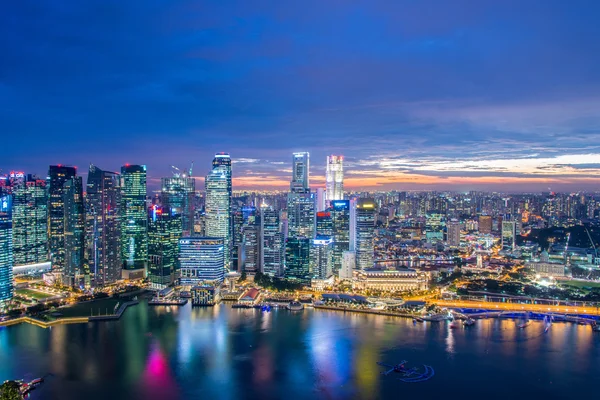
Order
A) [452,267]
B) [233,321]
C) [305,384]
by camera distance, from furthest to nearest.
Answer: [452,267], [233,321], [305,384]

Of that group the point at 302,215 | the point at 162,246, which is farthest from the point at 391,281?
the point at 162,246

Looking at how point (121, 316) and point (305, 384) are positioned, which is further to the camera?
point (121, 316)

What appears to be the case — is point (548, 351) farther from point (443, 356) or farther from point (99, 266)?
point (99, 266)

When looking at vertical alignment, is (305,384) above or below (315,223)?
below

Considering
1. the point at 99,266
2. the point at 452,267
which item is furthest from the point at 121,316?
the point at 452,267

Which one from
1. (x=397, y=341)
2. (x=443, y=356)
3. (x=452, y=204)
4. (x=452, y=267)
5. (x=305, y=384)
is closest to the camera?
(x=305, y=384)

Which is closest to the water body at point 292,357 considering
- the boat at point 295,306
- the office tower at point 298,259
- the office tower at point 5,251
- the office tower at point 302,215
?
the boat at point 295,306

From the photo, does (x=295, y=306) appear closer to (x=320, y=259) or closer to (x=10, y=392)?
(x=320, y=259)
